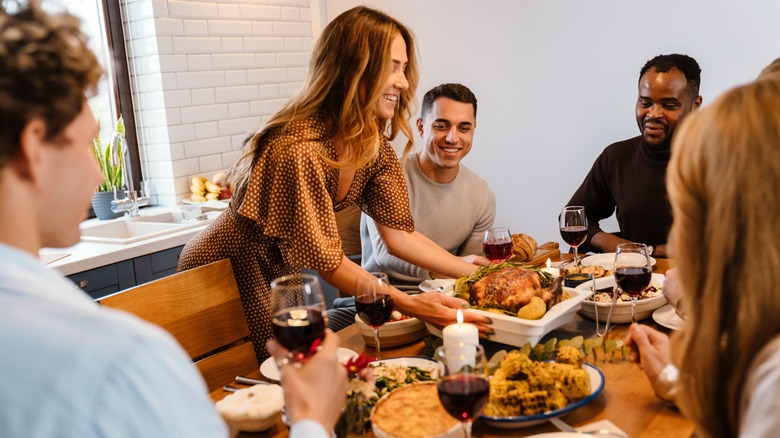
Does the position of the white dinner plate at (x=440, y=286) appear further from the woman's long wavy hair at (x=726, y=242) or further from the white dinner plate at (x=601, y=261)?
the woman's long wavy hair at (x=726, y=242)

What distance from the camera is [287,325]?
1.22 metres

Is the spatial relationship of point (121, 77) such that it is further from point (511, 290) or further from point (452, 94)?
point (511, 290)

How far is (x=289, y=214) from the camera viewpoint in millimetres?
1978

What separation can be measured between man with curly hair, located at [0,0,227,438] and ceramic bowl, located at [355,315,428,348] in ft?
3.32

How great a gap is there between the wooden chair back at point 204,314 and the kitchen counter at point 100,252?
112cm

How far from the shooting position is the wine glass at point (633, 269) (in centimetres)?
166

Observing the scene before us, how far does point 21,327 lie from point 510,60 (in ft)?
12.5

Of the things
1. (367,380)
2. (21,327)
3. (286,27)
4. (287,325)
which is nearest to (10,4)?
(21,327)

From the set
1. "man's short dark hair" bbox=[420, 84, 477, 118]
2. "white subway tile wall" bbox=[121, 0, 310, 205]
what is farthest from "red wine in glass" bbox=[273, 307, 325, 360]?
"white subway tile wall" bbox=[121, 0, 310, 205]

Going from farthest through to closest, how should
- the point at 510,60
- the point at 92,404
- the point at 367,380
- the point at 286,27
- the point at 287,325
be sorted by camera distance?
the point at 286,27, the point at 510,60, the point at 367,380, the point at 287,325, the point at 92,404

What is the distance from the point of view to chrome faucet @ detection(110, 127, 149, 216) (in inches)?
142

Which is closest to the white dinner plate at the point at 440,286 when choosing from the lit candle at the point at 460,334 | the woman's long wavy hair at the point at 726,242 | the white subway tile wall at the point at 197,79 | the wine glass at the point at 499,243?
the wine glass at the point at 499,243

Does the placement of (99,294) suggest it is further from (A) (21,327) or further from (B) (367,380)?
(A) (21,327)

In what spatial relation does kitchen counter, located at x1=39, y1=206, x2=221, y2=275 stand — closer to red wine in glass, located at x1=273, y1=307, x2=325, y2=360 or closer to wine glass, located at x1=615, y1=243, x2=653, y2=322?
red wine in glass, located at x1=273, y1=307, x2=325, y2=360
